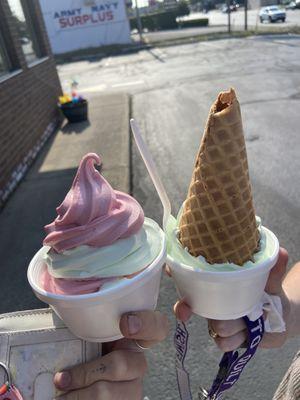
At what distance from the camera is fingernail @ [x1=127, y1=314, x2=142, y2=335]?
3.34 feet

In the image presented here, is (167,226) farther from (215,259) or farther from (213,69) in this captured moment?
(213,69)

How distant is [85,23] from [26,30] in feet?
76.4

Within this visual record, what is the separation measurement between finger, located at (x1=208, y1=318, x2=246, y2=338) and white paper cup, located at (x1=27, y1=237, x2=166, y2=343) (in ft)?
0.78

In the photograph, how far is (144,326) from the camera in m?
1.04

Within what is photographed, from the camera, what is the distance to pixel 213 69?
15453 millimetres

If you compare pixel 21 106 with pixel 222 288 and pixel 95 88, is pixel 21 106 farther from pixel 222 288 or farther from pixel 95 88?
pixel 95 88

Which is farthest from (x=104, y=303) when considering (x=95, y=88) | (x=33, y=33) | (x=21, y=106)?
(x=95, y=88)

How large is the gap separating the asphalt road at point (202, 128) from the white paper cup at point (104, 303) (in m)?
1.67

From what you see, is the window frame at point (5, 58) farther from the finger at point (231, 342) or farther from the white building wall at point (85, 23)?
the white building wall at point (85, 23)

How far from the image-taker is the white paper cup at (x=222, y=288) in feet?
3.47

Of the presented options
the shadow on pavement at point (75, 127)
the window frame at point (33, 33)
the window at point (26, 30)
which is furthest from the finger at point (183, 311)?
the window frame at point (33, 33)

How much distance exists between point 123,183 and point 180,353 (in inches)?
169

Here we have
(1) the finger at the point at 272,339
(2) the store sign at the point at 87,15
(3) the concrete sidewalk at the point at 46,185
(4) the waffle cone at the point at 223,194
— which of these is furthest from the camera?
(2) the store sign at the point at 87,15

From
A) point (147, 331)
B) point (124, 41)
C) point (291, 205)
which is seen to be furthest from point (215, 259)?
point (124, 41)
